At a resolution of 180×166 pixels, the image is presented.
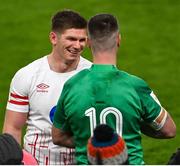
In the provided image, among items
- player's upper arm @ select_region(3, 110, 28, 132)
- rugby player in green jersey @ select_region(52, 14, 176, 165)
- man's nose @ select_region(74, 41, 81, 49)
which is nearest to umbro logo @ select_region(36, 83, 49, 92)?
player's upper arm @ select_region(3, 110, 28, 132)

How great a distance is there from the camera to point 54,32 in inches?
275

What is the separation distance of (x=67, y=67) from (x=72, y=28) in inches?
12.4

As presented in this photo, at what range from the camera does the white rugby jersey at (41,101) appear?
697 centimetres

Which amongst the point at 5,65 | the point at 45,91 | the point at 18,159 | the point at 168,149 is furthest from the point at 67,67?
the point at 5,65

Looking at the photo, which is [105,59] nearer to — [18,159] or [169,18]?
[18,159]

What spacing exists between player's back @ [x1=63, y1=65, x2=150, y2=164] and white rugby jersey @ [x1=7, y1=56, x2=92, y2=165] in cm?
134

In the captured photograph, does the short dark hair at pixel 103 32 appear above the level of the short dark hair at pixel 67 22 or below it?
above

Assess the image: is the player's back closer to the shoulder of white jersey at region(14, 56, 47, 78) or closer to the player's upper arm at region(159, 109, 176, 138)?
the player's upper arm at region(159, 109, 176, 138)

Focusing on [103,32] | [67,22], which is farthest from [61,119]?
[67,22]

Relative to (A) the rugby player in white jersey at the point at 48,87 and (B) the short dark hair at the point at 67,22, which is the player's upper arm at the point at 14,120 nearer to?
(A) the rugby player in white jersey at the point at 48,87

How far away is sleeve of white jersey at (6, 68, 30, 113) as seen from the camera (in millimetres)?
6949

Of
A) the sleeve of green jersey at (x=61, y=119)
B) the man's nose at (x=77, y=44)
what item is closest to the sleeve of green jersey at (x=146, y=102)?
the sleeve of green jersey at (x=61, y=119)

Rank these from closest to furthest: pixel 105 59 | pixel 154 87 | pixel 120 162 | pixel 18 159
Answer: pixel 120 162 < pixel 18 159 < pixel 105 59 < pixel 154 87

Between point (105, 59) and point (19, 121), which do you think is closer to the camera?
point (105, 59)
